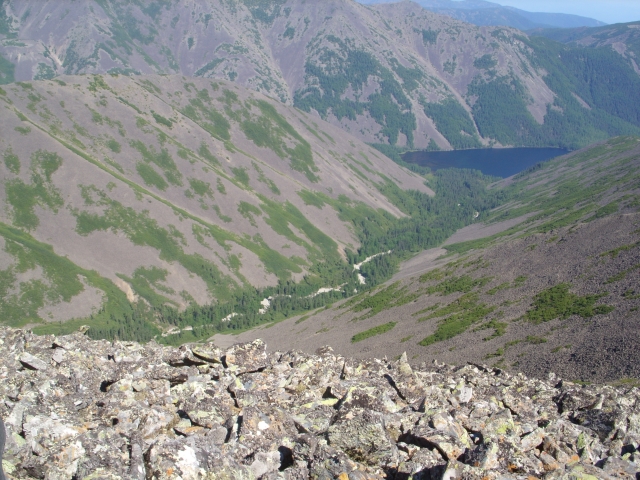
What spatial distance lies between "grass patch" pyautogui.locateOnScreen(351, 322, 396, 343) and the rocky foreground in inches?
2587

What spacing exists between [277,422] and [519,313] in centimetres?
7613

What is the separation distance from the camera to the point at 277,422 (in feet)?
87.8

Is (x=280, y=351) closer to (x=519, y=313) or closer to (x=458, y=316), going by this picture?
(x=458, y=316)

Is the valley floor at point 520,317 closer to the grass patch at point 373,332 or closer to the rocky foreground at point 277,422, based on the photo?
the grass patch at point 373,332

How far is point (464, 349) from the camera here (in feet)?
279

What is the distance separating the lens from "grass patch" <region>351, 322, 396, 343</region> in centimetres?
10696

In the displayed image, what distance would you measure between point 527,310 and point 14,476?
283ft

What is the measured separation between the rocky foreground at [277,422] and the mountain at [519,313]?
32483 mm

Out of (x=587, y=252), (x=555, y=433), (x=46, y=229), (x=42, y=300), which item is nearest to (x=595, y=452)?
(x=555, y=433)

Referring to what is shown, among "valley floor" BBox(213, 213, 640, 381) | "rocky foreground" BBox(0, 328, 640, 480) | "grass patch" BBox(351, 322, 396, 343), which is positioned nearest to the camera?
"rocky foreground" BBox(0, 328, 640, 480)

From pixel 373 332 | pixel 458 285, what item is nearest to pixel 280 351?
pixel 373 332

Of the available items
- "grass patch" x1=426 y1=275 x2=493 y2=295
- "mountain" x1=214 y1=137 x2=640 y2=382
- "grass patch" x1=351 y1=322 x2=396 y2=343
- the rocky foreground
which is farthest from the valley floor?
the rocky foreground

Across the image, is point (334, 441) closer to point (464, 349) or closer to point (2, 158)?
point (464, 349)

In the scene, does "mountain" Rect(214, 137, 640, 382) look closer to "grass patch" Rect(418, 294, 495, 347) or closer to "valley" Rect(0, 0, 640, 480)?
"grass patch" Rect(418, 294, 495, 347)
